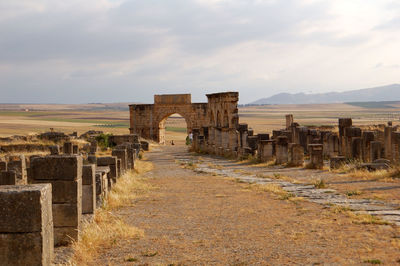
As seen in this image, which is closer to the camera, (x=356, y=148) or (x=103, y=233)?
(x=103, y=233)

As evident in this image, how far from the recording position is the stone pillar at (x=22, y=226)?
210 inches

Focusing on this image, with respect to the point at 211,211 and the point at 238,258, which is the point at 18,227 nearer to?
the point at 238,258

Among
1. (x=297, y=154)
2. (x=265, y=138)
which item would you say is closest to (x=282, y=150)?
(x=297, y=154)

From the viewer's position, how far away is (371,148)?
1914cm

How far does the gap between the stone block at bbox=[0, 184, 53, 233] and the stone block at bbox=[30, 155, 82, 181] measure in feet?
6.90

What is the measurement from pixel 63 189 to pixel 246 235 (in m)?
2.98

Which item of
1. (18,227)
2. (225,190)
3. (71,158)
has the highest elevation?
(71,158)

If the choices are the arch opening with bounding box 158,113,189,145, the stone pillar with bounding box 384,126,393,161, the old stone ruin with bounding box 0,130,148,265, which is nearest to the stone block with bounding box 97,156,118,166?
the old stone ruin with bounding box 0,130,148,265

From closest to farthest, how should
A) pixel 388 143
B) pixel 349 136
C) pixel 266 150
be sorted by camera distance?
pixel 388 143, pixel 349 136, pixel 266 150

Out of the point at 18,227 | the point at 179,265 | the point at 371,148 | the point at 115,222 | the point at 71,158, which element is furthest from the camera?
the point at 371,148

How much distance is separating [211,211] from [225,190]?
11.7 ft

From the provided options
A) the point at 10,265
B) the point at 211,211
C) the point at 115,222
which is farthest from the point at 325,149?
the point at 10,265

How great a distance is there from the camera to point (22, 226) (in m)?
5.39

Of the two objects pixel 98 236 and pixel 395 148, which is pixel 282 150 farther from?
pixel 98 236
